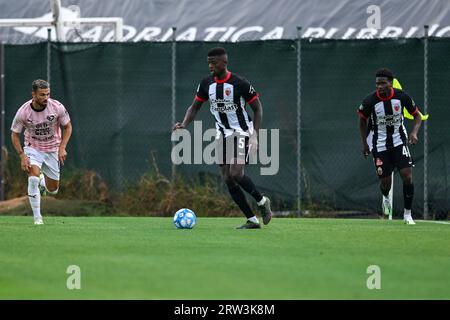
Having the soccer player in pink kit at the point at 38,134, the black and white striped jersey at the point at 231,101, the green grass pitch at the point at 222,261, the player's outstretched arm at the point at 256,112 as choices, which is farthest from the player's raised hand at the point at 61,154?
the player's outstretched arm at the point at 256,112

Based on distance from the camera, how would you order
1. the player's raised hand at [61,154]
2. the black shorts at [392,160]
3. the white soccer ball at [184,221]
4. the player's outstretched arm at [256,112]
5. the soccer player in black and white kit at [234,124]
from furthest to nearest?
the black shorts at [392,160] < the player's raised hand at [61,154] < the white soccer ball at [184,221] < the soccer player in black and white kit at [234,124] < the player's outstretched arm at [256,112]

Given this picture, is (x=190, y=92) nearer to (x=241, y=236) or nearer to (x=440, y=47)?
(x=440, y=47)

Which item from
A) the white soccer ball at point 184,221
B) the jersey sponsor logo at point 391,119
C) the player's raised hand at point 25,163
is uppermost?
the jersey sponsor logo at point 391,119

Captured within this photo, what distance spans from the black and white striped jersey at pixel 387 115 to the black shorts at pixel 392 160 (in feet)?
0.25

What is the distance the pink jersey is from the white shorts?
0.25 ft

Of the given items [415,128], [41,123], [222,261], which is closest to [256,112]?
[415,128]

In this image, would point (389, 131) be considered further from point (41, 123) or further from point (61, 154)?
point (41, 123)

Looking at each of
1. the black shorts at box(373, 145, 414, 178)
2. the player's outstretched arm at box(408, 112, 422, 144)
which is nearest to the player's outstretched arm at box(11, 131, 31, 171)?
the black shorts at box(373, 145, 414, 178)

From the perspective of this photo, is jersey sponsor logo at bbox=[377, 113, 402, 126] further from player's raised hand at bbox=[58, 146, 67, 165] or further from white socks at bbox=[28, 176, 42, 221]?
white socks at bbox=[28, 176, 42, 221]

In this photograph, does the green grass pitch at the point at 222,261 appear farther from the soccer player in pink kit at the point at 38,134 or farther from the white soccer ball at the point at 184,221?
the soccer player in pink kit at the point at 38,134

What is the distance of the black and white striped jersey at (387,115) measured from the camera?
1620 cm

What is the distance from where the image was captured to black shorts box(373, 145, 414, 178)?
16141mm

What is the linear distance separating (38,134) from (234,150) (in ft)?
9.91

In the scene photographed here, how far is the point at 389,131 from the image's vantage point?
16.3 m
